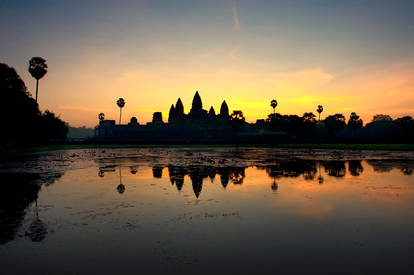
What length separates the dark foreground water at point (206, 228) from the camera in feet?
17.9

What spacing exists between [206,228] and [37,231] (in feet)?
14.2

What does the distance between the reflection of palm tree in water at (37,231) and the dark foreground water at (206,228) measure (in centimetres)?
2

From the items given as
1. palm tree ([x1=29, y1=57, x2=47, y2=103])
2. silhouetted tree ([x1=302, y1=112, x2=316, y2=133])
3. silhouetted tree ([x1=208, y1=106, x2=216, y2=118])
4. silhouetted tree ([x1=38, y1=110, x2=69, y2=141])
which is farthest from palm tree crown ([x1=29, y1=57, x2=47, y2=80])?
silhouetted tree ([x1=302, y1=112, x2=316, y2=133])

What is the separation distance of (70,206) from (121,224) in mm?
3154

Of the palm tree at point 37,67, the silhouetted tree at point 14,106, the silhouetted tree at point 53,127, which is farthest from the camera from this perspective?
the silhouetted tree at point 53,127

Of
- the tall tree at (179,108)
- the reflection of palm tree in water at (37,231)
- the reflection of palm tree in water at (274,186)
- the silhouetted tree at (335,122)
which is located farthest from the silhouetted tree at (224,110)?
the reflection of palm tree in water at (37,231)

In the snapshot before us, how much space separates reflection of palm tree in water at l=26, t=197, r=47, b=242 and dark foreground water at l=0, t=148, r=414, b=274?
0.02 metres

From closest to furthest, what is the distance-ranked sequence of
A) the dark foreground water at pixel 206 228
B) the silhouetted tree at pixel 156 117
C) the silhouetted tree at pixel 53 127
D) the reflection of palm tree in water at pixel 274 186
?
the dark foreground water at pixel 206 228 < the reflection of palm tree in water at pixel 274 186 < the silhouetted tree at pixel 53 127 < the silhouetted tree at pixel 156 117

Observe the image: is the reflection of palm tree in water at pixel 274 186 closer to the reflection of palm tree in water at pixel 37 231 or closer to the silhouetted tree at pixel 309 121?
the reflection of palm tree in water at pixel 37 231

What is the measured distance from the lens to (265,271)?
203 inches

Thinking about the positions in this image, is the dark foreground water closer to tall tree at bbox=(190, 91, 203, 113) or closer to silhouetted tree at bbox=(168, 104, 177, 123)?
tall tree at bbox=(190, 91, 203, 113)

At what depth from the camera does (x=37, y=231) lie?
24.2 ft

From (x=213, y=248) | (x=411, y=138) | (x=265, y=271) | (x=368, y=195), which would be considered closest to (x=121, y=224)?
(x=213, y=248)

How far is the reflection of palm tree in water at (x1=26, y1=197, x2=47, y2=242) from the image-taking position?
6918 mm
